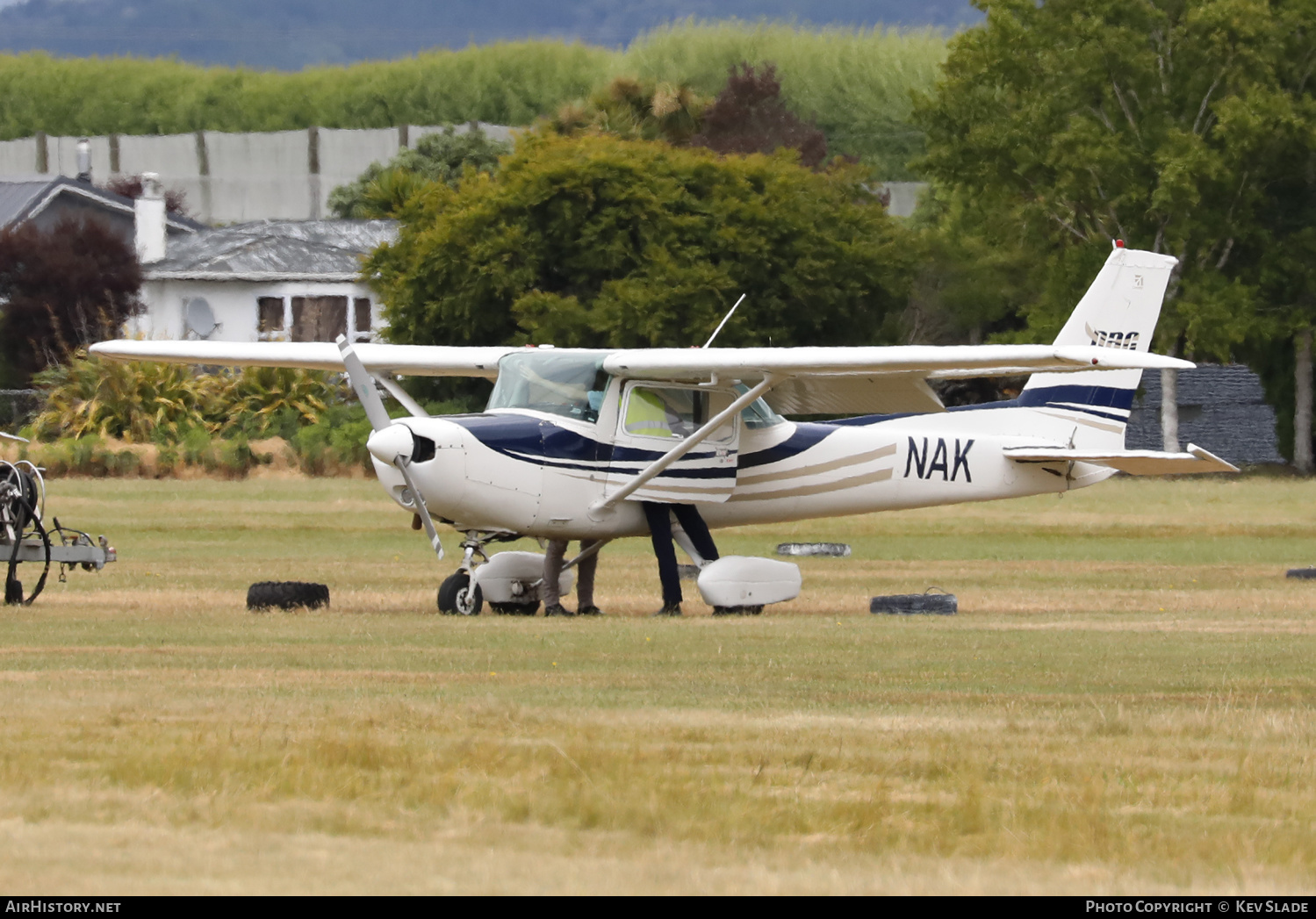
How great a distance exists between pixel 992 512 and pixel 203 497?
1394 centimetres

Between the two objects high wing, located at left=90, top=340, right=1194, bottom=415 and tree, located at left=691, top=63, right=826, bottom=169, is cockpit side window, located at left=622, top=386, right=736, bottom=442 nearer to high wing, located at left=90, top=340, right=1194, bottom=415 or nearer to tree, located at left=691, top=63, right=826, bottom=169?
high wing, located at left=90, top=340, right=1194, bottom=415

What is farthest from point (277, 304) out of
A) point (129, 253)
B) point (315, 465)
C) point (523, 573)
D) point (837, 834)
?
point (837, 834)

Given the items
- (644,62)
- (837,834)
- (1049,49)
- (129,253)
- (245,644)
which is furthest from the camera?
(644,62)

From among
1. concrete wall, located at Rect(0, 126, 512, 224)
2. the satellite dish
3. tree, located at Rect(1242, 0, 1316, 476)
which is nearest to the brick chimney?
the satellite dish

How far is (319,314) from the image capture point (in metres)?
67.1

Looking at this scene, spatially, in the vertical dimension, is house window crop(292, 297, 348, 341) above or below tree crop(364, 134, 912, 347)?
below

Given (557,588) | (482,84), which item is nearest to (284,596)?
(557,588)

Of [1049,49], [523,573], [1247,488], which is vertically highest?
[1049,49]

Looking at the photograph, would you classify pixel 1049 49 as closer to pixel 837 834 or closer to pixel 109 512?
pixel 109 512

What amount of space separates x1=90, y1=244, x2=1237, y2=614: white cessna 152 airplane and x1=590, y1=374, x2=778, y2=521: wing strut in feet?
0.07

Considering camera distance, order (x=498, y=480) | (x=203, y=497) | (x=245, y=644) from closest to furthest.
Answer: (x=245, y=644)
(x=498, y=480)
(x=203, y=497)

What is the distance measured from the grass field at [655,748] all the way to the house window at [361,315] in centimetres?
4707

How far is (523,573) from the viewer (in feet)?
61.6

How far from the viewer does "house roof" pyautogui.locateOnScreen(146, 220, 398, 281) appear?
2596 inches
